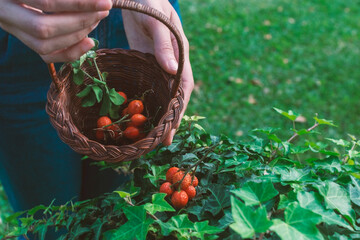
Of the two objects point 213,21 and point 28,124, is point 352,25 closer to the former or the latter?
point 213,21

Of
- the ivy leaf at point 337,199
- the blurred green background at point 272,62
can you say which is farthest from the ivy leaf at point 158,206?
the blurred green background at point 272,62

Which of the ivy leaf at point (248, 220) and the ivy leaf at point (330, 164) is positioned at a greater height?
the ivy leaf at point (248, 220)

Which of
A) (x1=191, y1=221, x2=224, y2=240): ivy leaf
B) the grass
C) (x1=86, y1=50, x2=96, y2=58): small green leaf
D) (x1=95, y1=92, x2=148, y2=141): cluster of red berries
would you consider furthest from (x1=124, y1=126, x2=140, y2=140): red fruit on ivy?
the grass

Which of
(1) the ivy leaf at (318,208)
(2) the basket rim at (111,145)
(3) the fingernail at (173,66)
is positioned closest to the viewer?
(1) the ivy leaf at (318,208)

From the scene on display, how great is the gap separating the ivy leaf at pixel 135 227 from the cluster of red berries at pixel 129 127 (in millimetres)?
564

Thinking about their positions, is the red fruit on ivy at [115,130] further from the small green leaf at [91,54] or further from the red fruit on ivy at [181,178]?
the red fruit on ivy at [181,178]

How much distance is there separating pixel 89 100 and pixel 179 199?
708mm

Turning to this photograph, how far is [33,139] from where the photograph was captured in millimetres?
1790

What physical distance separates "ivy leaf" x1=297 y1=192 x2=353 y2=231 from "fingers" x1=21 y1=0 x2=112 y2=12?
72 centimetres

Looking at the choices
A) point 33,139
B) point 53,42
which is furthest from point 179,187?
point 33,139

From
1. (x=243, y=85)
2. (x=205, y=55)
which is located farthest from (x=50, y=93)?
(x=205, y=55)

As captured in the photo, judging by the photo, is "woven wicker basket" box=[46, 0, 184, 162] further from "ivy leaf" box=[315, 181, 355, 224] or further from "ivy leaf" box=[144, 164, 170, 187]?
"ivy leaf" box=[315, 181, 355, 224]

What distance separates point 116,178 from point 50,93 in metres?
0.89

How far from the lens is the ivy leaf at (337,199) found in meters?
0.83
